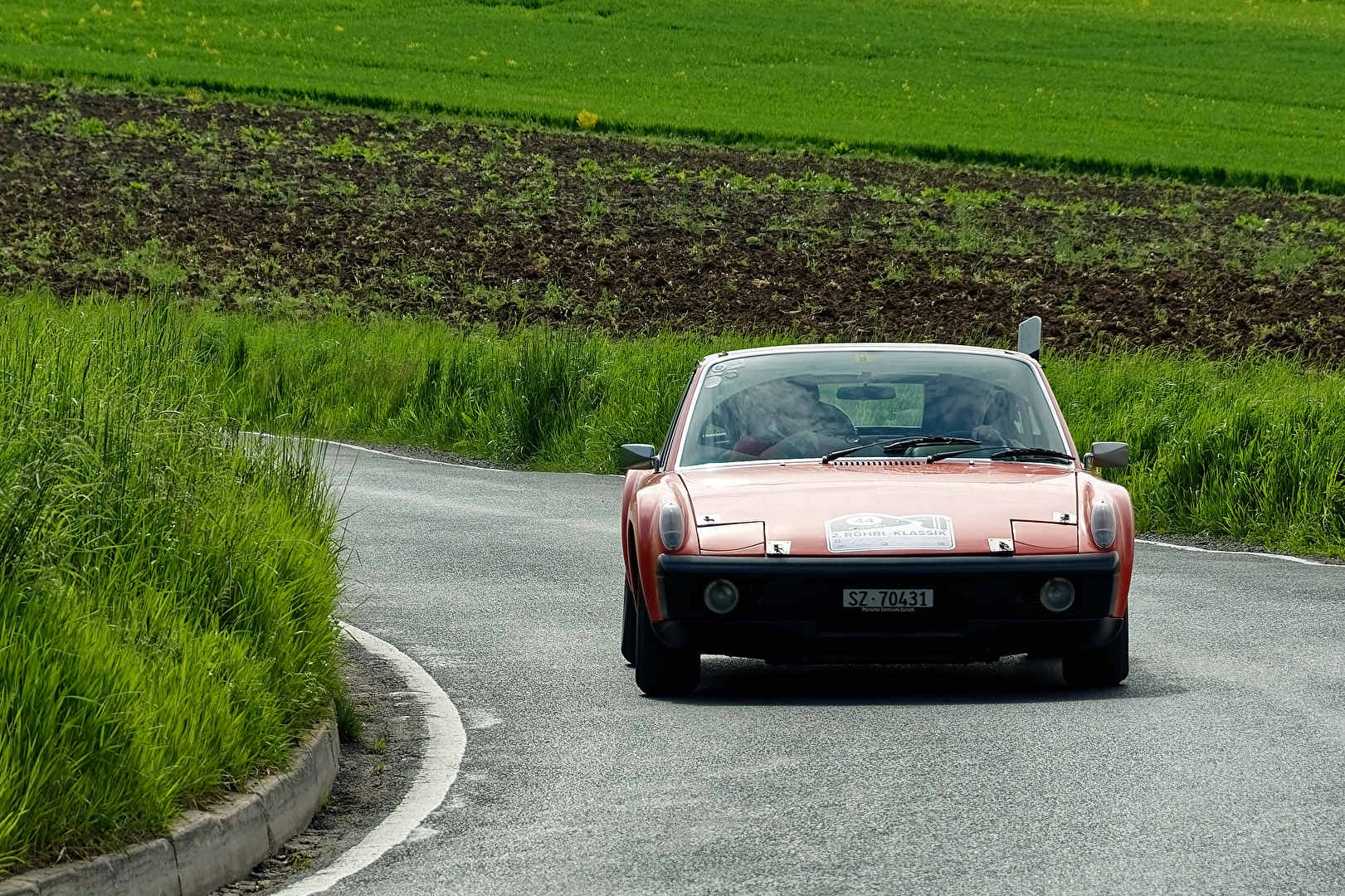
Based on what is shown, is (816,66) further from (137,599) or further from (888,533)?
(137,599)

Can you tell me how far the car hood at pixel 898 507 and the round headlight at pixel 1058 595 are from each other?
130 mm

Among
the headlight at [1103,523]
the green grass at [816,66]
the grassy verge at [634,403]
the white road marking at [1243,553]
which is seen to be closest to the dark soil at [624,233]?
the grassy verge at [634,403]

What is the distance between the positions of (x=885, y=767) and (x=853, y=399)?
2.60 meters

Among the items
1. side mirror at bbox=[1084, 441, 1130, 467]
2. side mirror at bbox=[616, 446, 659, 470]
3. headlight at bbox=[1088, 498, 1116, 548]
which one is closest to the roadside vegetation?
side mirror at bbox=[616, 446, 659, 470]

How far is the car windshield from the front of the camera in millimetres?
9812

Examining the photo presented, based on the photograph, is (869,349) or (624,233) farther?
(624,233)

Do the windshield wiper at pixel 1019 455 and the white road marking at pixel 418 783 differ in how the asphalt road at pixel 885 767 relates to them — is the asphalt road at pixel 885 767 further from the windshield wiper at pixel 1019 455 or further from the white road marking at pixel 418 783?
the windshield wiper at pixel 1019 455

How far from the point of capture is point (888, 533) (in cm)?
862

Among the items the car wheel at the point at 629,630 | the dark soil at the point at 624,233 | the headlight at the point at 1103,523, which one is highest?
the headlight at the point at 1103,523

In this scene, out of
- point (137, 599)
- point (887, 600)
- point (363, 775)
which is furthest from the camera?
point (887, 600)

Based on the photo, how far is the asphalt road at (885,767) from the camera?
20.1ft

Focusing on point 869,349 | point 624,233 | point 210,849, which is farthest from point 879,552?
point 624,233

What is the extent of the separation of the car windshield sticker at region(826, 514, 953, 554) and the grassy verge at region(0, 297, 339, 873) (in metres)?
2.02

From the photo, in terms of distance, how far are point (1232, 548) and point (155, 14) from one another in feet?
194
